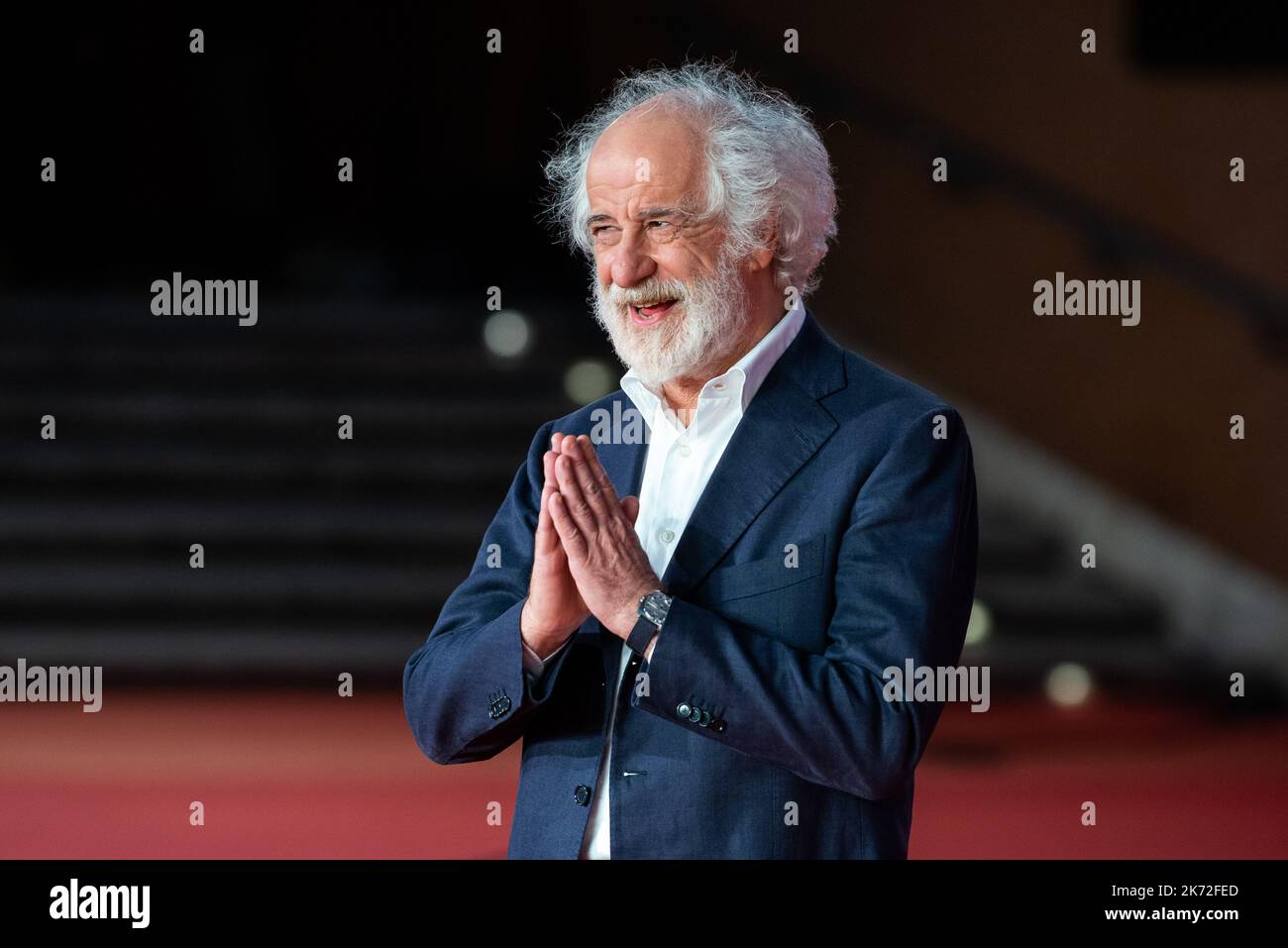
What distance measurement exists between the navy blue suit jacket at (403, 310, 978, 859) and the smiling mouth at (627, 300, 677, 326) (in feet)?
0.50

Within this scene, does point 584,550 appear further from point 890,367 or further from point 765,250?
point 890,367

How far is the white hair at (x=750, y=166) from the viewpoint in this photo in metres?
1.91

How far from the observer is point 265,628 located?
5.94m

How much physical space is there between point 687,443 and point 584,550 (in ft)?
0.94

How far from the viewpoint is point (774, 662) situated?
1724 mm

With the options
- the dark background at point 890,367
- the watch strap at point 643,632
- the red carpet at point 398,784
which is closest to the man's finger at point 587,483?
the watch strap at point 643,632

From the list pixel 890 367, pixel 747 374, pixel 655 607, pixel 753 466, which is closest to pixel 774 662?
pixel 655 607

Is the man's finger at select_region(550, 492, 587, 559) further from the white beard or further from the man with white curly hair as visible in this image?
the white beard

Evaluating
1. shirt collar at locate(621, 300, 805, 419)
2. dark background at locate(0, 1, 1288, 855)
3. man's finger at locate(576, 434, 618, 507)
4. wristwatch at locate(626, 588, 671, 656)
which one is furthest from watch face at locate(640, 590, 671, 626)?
dark background at locate(0, 1, 1288, 855)

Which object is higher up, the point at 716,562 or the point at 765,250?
the point at 765,250

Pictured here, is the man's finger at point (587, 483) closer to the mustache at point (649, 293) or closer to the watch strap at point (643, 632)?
the watch strap at point (643, 632)

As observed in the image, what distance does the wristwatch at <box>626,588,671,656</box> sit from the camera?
174 cm

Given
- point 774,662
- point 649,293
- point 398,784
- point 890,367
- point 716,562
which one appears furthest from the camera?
point 890,367
